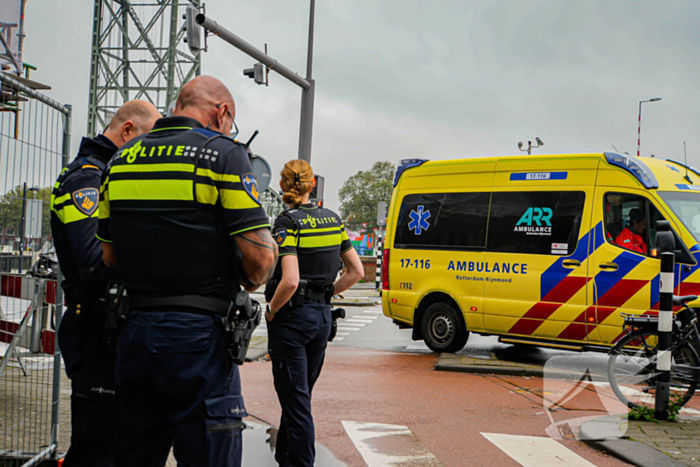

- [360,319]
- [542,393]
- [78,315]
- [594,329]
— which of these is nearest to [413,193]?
[594,329]

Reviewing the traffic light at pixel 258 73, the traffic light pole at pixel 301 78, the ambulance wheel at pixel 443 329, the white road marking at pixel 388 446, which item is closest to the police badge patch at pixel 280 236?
the white road marking at pixel 388 446

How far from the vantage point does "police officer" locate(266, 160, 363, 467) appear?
357cm

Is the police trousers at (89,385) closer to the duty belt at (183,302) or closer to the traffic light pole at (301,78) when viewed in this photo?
the duty belt at (183,302)

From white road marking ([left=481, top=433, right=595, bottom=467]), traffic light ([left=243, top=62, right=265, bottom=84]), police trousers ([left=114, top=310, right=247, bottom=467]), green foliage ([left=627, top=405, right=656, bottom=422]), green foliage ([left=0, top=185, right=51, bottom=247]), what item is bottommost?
white road marking ([left=481, top=433, right=595, bottom=467])

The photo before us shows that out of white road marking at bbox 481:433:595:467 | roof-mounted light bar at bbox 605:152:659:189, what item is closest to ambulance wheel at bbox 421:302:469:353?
roof-mounted light bar at bbox 605:152:659:189

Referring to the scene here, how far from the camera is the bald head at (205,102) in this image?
255cm

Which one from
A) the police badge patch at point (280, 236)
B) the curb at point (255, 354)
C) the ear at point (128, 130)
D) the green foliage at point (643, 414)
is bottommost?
the curb at point (255, 354)

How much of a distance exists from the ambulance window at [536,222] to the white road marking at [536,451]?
386cm

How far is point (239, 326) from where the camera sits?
2391 millimetres

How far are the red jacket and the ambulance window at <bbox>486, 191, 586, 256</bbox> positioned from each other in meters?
0.52

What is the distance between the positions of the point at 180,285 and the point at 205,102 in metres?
0.73

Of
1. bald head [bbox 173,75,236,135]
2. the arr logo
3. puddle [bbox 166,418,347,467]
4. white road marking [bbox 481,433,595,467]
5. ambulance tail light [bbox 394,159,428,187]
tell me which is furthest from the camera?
ambulance tail light [bbox 394,159,428,187]

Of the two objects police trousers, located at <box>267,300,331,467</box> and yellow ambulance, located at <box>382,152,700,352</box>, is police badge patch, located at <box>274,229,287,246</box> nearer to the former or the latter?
police trousers, located at <box>267,300,331,467</box>

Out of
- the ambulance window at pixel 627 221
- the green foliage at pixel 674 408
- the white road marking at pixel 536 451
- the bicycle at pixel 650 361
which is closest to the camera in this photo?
the white road marking at pixel 536 451
